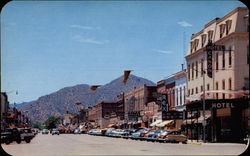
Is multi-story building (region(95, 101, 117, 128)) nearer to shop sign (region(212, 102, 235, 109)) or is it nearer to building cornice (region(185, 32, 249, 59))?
building cornice (region(185, 32, 249, 59))

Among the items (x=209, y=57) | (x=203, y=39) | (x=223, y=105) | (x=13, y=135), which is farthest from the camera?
(x=203, y=39)

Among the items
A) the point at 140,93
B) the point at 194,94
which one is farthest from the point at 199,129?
the point at 140,93

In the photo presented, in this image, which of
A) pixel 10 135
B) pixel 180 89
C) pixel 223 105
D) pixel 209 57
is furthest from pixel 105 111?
pixel 209 57

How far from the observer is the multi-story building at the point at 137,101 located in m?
107

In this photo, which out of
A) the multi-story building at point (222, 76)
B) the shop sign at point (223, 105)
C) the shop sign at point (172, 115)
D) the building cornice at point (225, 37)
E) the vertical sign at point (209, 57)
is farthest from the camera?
the shop sign at point (172, 115)

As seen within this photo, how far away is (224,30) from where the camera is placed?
4741 cm

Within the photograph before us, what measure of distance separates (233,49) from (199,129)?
27.9 m

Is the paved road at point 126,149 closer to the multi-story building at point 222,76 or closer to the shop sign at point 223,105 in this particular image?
the multi-story building at point 222,76

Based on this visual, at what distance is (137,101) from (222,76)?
220 feet

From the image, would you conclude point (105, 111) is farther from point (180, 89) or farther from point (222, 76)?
point (222, 76)

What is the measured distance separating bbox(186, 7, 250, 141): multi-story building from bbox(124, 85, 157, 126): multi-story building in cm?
3759

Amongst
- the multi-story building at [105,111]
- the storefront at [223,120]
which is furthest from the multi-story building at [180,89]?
the multi-story building at [105,111]

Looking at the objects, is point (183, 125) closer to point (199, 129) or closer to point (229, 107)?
point (199, 129)

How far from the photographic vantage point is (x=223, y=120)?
56094mm
